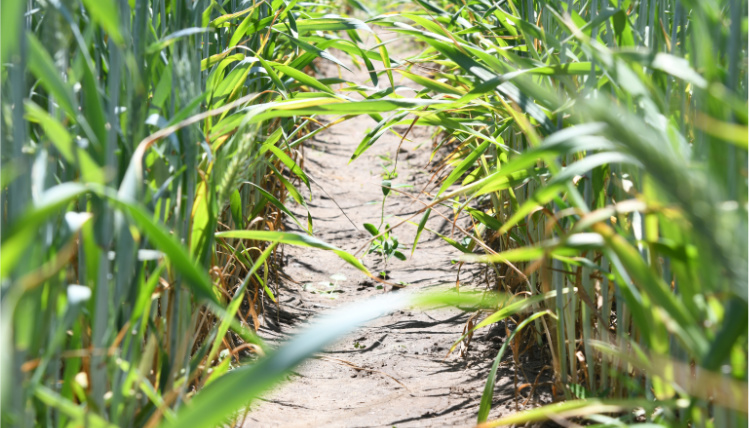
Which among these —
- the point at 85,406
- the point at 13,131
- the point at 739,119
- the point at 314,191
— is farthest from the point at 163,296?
the point at 314,191

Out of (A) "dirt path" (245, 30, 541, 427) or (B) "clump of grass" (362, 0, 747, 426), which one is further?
(A) "dirt path" (245, 30, 541, 427)

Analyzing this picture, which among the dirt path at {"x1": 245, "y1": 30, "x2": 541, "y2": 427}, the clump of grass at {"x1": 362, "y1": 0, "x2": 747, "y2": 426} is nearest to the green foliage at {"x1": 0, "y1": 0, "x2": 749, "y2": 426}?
the clump of grass at {"x1": 362, "y1": 0, "x2": 747, "y2": 426}

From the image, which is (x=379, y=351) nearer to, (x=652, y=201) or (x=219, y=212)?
(x=219, y=212)

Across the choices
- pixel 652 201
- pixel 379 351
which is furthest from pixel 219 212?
pixel 379 351

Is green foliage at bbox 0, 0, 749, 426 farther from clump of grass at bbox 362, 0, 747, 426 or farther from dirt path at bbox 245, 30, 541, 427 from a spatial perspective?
dirt path at bbox 245, 30, 541, 427

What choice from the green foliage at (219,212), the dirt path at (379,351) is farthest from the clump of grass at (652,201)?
the dirt path at (379,351)

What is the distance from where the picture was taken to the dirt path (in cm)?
133

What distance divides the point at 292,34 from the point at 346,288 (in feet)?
2.77

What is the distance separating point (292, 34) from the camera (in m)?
1.51

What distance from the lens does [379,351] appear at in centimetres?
165

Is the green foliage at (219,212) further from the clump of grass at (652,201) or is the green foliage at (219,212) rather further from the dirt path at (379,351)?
the dirt path at (379,351)

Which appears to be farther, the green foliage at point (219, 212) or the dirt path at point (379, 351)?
the dirt path at point (379, 351)

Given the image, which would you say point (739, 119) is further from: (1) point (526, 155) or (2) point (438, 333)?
(2) point (438, 333)

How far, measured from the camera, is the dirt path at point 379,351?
1.33 m
